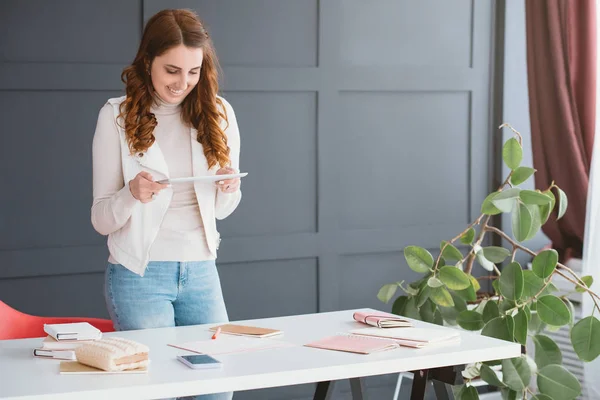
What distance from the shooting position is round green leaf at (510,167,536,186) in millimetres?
3279

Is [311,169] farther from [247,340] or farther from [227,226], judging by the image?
[247,340]

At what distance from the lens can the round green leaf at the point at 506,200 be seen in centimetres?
319

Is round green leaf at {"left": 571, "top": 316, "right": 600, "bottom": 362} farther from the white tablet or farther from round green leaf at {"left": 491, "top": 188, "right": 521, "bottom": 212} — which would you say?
the white tablet

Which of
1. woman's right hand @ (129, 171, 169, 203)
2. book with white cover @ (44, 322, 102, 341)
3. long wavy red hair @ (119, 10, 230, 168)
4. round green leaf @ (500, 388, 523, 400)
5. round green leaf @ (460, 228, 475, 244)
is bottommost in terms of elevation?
round green leaf @ (500, 388, 523, 400)

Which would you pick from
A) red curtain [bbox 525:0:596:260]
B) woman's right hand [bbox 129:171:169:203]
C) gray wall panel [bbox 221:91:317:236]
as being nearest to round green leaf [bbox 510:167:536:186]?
red curtain [bbox 525:0:596:260]

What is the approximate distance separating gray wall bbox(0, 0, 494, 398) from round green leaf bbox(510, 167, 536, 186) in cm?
103

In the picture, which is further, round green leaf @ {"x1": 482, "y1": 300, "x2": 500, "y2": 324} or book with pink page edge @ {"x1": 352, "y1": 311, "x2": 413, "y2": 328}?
round green leaf @ {"x1": 482, "y1": 300, "x2": 500, "y2": 324}

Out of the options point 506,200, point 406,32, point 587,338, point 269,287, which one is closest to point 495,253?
point 506,200

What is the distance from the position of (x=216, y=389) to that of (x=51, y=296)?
196cm

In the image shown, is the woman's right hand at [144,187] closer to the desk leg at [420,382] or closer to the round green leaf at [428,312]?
the desk leg at [420,382]

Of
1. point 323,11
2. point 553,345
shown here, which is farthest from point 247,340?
point 323,11

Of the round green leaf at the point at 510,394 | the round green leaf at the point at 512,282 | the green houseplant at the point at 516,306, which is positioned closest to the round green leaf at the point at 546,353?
the green houseplant at the point at 516,306

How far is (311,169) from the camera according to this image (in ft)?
13.5

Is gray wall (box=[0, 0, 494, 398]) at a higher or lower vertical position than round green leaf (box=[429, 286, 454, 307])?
higher
